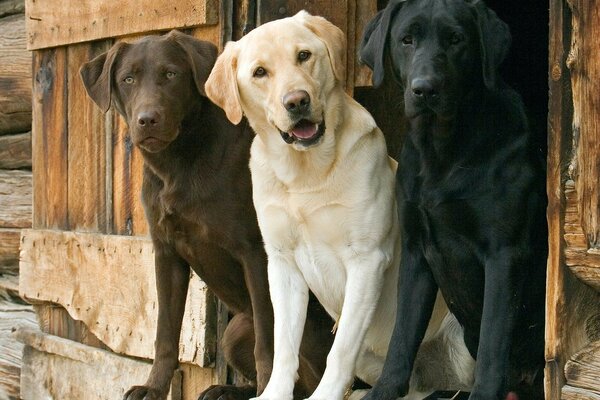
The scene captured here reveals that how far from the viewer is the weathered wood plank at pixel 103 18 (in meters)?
5.02

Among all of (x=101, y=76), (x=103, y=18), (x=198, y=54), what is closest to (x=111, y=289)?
(x=101, y=76)

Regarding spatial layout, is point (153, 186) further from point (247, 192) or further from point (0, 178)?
point (0, 178)

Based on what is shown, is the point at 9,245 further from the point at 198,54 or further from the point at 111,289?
the point at 198,54

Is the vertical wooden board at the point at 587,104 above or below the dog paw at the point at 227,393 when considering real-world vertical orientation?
above

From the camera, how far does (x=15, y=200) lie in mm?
6824

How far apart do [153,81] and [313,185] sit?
2.85ft

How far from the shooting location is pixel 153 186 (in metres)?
4.73

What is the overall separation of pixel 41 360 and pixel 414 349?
297 centimetres

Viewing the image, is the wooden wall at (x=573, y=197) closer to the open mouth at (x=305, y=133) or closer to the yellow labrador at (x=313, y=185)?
the yellow labrador at (x=313, y=185)

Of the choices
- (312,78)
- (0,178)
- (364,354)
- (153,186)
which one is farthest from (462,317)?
(0,178)

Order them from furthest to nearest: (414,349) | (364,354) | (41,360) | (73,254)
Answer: (41,360) → (73,254) → (364,354) → (414,349)

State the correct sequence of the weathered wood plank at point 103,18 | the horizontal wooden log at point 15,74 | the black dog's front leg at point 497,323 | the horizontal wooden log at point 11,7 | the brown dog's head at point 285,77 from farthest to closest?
the horizontal wooden log at point 11,7, the horizontal wooden log at point 15,74, the weathered wood plank at point 103,18, the brown dog's head at point 285,77, the black dog's front leg at point 497,323

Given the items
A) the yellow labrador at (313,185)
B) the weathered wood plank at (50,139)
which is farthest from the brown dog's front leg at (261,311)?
the weathered wood plank at (50,139)

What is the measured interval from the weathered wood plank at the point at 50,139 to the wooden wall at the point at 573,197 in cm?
311
